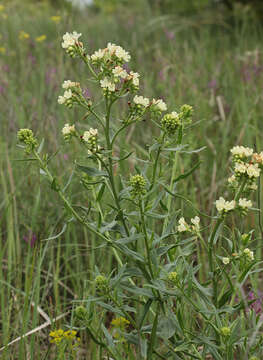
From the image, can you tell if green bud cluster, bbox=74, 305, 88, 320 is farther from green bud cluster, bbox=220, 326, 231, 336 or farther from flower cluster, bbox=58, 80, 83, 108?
flower cluster, bbox=58, 80, 83, 108

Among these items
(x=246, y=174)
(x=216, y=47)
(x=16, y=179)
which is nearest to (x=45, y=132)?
(x=16, y=179)

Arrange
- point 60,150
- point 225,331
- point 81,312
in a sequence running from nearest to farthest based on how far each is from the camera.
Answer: point 225,331
point 81,312
point 60,150

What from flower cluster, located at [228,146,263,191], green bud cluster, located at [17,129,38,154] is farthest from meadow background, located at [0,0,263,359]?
flower cluster, located at [228,146,263,191]

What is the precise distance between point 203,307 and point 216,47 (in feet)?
13.7

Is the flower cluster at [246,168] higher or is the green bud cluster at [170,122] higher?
the green bud cluster at [170,122]

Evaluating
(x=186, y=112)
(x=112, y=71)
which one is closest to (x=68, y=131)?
(x=112, y=71)

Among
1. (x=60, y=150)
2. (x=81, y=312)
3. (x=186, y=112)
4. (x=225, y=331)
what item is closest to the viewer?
(x=225, y=331)

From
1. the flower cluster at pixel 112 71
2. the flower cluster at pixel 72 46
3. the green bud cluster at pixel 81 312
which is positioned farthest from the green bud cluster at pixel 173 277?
the flower cluster at pixel 72 46

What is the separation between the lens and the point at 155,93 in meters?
3.29

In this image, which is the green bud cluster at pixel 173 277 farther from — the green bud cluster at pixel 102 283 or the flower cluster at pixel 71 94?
the flower cluster at pixel 71 94

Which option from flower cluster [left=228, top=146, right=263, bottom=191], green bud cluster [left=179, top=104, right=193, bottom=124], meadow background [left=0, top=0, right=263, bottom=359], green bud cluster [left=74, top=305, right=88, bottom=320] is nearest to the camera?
flower cluster [left=228, top=146, right=263, bottom=191]

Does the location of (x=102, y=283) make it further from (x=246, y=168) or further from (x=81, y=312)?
(x=246, y=168)

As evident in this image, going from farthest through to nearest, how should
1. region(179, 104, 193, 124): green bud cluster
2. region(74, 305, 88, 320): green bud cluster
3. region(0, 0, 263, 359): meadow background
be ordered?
region(0, 0, 263, 359): meadow background < region(179, 104, 193, 124): green bud cluster < region(74, 305, 88, 320): green bud cluster

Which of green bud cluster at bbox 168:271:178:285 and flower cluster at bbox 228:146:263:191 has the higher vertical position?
flower cluster at bbox 228:146:263:191
